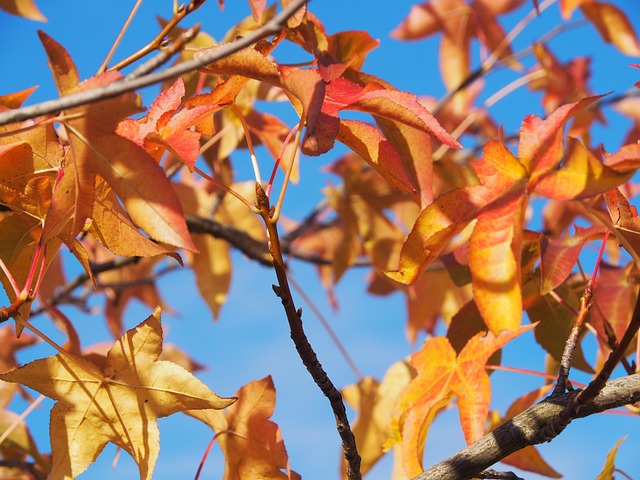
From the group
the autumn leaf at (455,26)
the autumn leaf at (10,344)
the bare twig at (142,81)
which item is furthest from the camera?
the autumn leaf at (455,26)

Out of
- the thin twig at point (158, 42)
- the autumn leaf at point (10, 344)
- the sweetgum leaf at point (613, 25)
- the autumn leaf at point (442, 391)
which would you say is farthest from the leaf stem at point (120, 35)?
the sweetgum leaf at point (613, 25)

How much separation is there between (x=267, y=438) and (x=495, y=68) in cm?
138

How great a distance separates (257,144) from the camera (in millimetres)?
1449

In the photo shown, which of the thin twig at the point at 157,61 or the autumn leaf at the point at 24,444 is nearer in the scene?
the thin twig at the point at 157,61

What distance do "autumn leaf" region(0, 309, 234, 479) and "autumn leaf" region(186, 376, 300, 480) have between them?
0.11 m

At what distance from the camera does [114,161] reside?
1.83ft

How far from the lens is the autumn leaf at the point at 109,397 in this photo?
2.29ft

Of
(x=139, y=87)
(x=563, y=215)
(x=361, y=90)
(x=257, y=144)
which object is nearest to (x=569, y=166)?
(x=361, y=90)

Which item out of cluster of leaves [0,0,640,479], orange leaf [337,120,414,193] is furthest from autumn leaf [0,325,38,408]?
orange leaf [337,120,414,193]

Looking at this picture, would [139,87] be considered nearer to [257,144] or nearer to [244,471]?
[244,471]

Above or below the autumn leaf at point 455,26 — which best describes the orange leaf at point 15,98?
below

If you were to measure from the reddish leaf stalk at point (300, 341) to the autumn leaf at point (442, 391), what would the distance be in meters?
0.11

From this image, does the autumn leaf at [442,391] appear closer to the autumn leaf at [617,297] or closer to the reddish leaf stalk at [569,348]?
the reddish leaf stalk at [569,348]

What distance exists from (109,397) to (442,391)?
14.0 inches
